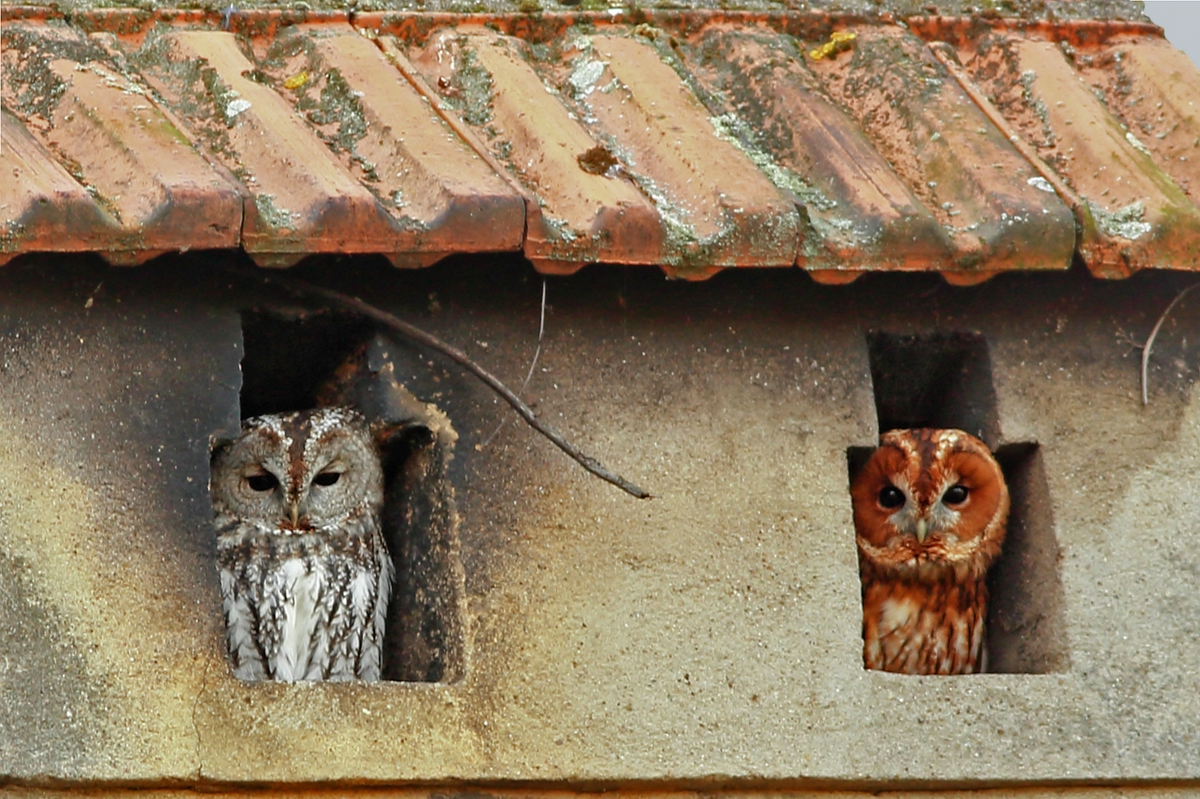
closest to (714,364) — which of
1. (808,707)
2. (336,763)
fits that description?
(808,707)

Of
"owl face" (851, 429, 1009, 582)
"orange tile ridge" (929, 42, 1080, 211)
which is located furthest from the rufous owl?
"orange tile ridge" (929, 42, 1080, 211)

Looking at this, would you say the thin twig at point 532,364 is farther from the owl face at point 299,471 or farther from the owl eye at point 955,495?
the owl eye at point 955,495

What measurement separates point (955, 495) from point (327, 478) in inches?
63.0

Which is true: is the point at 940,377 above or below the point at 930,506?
above

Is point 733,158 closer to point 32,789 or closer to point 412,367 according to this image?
point 412,367

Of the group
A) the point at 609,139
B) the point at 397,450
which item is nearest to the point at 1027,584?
the point at 609,139

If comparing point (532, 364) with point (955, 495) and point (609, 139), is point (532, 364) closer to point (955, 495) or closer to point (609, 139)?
point (609, 139)

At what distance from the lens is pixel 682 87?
3.99 metres

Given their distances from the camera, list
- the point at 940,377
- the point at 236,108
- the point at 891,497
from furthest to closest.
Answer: the point at 891,497
the point at 940,377
the point at 236,108

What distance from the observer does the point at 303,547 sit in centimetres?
454

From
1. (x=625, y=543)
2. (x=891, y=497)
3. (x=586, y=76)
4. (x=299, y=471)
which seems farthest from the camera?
(x=891, y=497)

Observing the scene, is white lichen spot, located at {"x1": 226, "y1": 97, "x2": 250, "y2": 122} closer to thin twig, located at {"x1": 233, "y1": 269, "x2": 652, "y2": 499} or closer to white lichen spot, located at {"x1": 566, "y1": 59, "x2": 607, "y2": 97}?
Result: thin twig, located at {"x1": 233, "y1": 269, "x2": 652, "y2": 499}

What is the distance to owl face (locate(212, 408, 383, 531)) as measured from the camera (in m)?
4.51

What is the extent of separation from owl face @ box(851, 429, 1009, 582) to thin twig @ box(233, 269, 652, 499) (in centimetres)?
98
